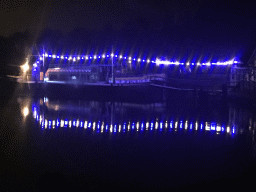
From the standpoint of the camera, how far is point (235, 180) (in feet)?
11.7

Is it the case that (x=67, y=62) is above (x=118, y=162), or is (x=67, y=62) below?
above

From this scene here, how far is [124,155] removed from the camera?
467 cm

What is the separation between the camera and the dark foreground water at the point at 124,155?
11.5 ft

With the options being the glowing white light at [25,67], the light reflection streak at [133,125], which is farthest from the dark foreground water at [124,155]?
the glowing white light at [25,67]

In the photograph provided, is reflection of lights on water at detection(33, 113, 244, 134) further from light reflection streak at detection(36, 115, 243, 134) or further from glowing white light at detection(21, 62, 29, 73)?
glowing white light at detection(21, 62, 29, 73)

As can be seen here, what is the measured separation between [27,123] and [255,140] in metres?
6.41

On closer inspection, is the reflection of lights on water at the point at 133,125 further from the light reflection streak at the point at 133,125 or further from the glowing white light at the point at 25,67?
the glowing white light at the point at 25,67

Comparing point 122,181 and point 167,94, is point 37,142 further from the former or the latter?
point 167,94

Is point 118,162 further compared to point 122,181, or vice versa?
point 118,162

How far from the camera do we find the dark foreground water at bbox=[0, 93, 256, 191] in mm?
3504

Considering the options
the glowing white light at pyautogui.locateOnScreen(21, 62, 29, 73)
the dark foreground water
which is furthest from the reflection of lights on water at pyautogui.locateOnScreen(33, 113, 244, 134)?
the glowing white light at pyautogui.locateOnScreen(21, 62, 29, 73)

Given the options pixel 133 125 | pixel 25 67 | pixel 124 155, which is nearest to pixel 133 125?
pixel 133 125

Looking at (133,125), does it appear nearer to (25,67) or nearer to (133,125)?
(133,125)

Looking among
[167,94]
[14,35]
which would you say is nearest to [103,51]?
[167,94]
